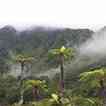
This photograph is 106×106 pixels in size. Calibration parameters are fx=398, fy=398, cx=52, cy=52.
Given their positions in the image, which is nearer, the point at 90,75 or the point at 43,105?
the point at 43,105

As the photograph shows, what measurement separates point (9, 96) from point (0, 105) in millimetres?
20380

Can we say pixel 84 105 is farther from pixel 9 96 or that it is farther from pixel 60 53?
pixel 9 96

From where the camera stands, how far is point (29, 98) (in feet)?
607

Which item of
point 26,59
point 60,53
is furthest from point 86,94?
point 60,53

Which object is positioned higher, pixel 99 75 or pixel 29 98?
pixel 99 75

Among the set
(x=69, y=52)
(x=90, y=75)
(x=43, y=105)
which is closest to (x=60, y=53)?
(x=69, y=52)

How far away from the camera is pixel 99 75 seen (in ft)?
232

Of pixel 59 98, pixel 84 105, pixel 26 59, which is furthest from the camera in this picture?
pixel 26 59

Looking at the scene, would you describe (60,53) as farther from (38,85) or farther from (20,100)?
(20,100)

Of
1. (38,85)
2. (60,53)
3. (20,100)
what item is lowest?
(20,100)

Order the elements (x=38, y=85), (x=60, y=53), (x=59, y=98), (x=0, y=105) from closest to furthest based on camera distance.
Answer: (x=59, y=98) → (x=60, y=53) → (x=38, y=85) → (x=0, y=105)

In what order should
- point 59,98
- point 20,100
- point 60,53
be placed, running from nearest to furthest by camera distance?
point 59,98 → point 60,53 → point 20,100

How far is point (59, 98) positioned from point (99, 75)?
17703 mm

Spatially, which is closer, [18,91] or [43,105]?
[43,105]
